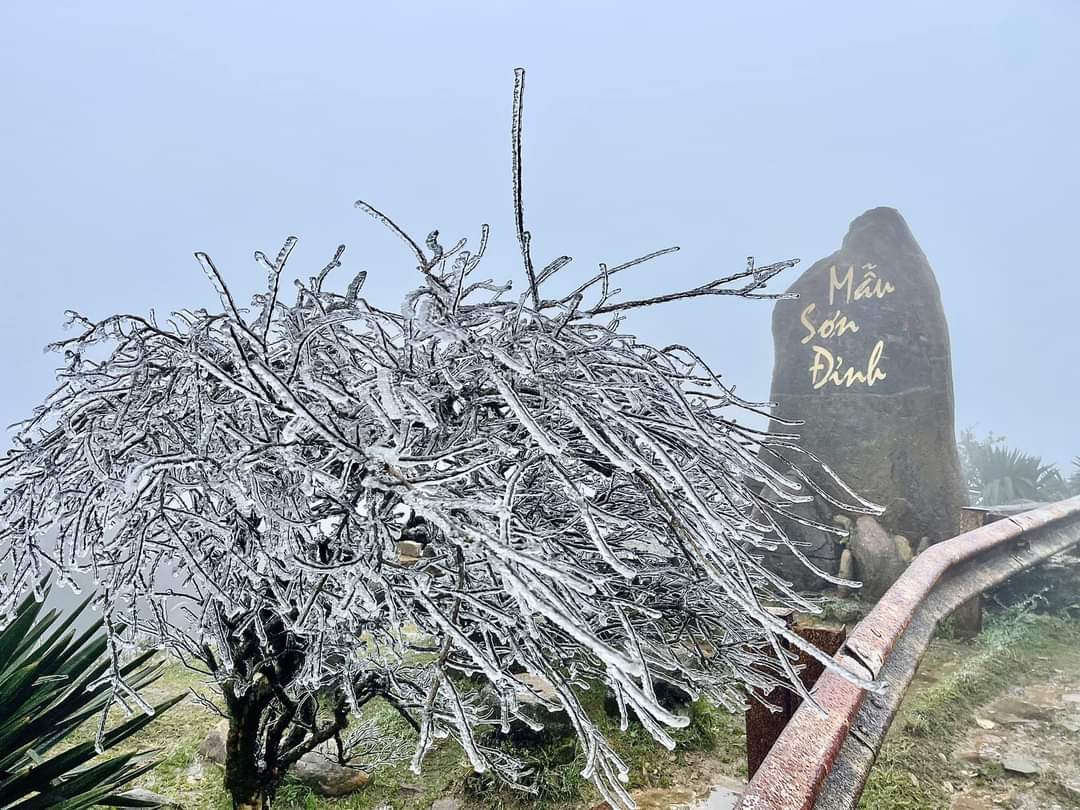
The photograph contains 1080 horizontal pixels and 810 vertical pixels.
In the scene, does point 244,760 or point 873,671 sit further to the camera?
point 244,760

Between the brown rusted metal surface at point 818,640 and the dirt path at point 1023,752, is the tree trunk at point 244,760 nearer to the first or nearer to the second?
the brown rusted metal surface at point 818,640

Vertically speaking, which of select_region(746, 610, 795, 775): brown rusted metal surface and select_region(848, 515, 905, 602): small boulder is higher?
select_region(746, 610, 795, 775): brown rusted metal surface

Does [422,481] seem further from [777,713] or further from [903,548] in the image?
[903,548]

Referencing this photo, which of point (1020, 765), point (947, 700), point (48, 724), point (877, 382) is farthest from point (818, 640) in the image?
point (877, 382)

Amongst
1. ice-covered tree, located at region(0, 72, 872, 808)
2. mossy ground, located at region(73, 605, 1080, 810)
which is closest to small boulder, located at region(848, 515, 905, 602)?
mossy ground, located at region(73, 605, 1080, 810)

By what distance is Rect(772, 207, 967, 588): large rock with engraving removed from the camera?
28.6 feet

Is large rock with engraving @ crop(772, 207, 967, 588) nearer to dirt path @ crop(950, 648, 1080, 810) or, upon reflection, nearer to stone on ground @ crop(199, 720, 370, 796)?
dirt path @ crop(950, 648, 1080, 810)

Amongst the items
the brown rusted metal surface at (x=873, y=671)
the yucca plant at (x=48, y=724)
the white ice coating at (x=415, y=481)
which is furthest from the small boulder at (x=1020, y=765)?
the yucca plant at (x=48, y=724)

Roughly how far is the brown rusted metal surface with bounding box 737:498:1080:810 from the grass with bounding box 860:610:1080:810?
0.36 meters

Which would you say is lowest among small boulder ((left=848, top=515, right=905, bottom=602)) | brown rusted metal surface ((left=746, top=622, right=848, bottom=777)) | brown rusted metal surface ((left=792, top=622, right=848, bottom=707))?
small boulder ((left=848, top=515, right=905, bottom=602))

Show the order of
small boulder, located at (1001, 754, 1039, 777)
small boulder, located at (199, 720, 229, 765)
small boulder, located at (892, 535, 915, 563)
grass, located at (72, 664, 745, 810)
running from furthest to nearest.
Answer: small boulder, located at (892, 535, 915, 563), small boulder, located at (199, 720, 229, 765), grass, located at (72, 664, 745, 810), small boulder, located at (1001, 754, 1039, 777)

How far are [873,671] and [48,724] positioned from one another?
3.21 m

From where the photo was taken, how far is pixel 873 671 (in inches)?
77.4

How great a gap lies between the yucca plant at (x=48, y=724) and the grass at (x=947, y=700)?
258cm
